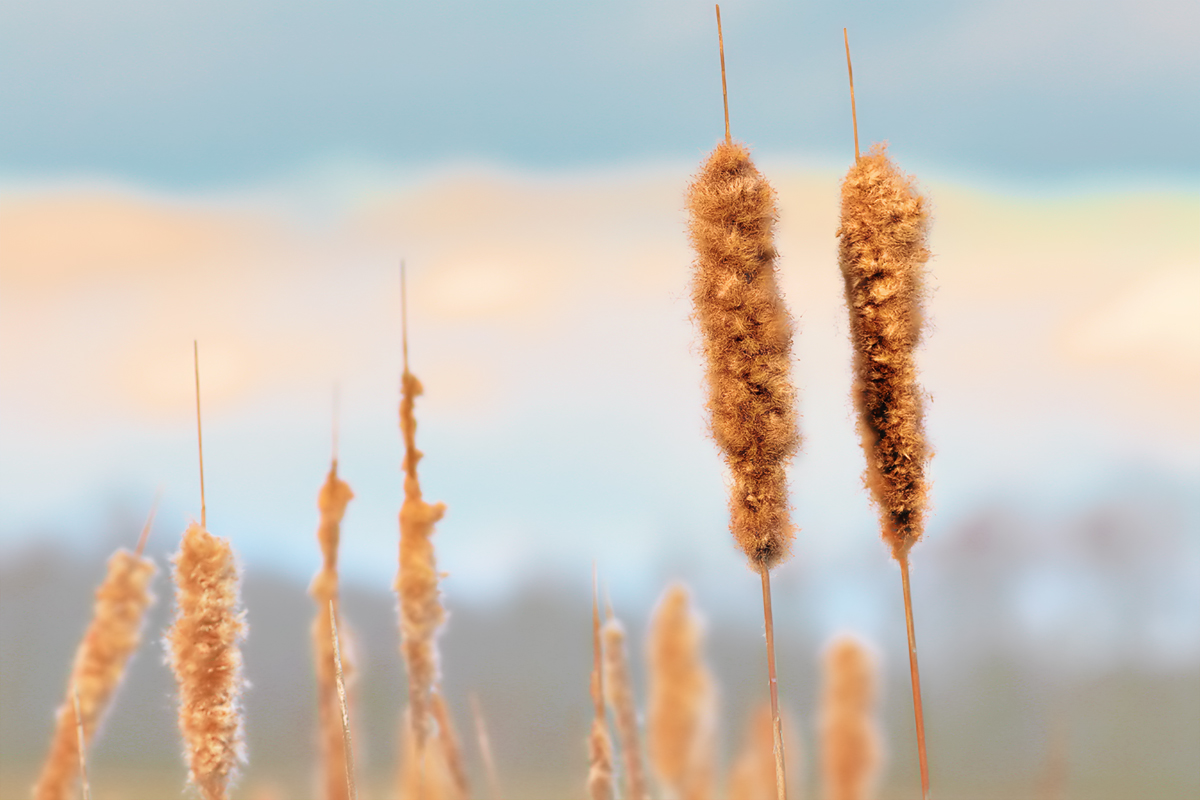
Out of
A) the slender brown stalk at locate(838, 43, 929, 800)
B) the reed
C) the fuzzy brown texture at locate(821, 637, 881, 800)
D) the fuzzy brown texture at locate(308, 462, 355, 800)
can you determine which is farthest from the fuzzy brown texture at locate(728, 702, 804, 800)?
the fuzzy brown texture at locate(308, 462, 355, 800)

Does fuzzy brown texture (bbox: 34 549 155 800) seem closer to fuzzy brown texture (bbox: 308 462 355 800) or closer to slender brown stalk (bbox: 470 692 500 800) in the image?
fuzzy brown texture (bbox: 308 462 355 800)

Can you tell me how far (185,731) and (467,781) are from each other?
3.75 ft

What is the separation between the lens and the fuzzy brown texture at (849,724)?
5.25 metres

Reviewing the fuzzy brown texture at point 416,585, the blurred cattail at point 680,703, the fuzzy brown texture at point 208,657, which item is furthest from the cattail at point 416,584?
the blurred cattail at point 680,703

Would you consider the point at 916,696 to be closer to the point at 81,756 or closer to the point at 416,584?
the point at 416,584

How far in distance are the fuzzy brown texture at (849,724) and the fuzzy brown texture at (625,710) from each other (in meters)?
0.91

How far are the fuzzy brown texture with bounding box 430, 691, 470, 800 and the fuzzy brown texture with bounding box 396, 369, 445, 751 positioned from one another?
0.49 feet

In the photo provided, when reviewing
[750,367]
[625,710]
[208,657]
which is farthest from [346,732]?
[750,367]

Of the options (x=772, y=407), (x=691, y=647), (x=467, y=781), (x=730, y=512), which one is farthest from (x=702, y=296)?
(x=467, y=781)

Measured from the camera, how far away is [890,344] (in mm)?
3953

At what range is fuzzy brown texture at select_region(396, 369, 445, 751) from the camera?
437 cm

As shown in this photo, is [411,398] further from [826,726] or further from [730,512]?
[826,726]

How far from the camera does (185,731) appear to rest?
429cm

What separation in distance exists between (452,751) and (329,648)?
652 mm
